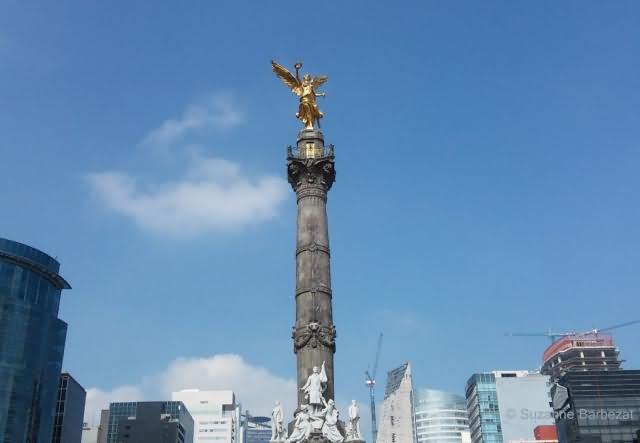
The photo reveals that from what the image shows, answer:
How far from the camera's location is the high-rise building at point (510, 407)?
134 m

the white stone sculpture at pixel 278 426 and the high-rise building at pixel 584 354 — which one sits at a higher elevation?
the high-rise building at pixel 584 354

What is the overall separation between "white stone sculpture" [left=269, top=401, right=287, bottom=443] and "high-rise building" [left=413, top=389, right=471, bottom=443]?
15208cm

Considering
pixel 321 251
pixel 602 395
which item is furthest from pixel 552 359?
pixel 321 251

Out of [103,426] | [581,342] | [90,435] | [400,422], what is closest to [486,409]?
[581,342]

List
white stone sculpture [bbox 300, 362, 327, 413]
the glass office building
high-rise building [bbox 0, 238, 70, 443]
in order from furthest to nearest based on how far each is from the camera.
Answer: the glass office building, high-rise building [bbox 0, 238, 70, 443], white stone sculpture [bbox 300, 362, 327, 413]

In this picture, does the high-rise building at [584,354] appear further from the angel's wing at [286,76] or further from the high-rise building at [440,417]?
the angel's wing at [286,76]

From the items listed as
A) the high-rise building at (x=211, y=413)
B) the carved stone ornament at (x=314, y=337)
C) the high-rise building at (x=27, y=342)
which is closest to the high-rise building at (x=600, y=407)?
the high-rise building at (x=27, y=342)

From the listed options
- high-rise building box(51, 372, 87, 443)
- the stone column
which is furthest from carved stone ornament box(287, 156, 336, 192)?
high-rise building box(51, 372, 87, 443)

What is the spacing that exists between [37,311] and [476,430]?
8998cm

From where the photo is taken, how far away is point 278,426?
106 ft

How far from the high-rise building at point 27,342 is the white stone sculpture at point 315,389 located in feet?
188

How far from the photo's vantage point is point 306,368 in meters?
33.5

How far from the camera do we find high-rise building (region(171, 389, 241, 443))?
188512mm

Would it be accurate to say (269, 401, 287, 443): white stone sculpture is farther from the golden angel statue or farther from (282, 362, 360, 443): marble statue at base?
the golden angel statue
